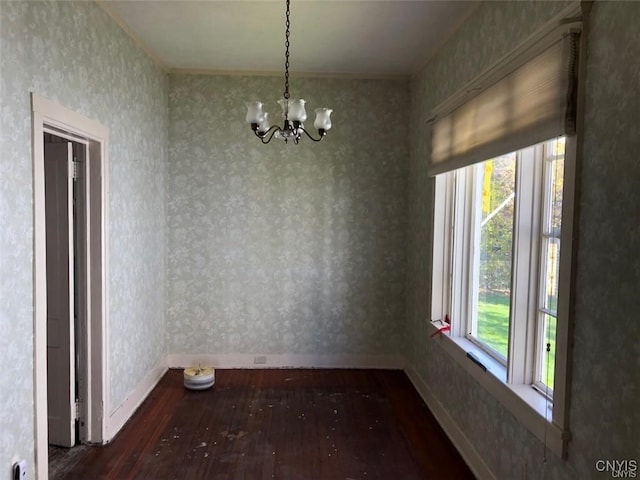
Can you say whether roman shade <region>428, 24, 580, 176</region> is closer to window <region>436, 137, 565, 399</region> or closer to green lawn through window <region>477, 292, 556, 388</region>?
window <region>436, 137, 565, 399</region>

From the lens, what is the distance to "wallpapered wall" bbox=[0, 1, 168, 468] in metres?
1.93

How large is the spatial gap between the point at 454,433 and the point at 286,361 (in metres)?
1.91

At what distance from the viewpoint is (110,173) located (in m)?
2.98

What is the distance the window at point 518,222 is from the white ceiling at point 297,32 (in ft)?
2.05

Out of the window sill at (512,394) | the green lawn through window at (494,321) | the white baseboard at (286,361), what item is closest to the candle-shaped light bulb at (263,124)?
the green lawn through window at (494,321)

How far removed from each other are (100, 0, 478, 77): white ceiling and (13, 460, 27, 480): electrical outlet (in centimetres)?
264

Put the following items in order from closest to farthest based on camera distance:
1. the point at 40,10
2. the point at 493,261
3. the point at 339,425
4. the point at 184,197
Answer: the point at 40,10 → the point at 493,261 → the point at 339,425 → the point at 184,197

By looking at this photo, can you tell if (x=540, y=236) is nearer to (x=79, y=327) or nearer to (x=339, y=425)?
(x=339, y=425)

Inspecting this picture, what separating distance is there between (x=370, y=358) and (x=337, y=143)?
2.18 m

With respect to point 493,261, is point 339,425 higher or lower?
lower

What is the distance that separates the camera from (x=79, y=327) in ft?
9.41

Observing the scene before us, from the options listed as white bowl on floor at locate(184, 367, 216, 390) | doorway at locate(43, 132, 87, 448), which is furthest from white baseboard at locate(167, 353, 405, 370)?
doorway at locate(43, 132, 87, 448)

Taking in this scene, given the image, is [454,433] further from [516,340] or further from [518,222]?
[518,222]

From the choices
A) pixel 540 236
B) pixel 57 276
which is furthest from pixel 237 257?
pixel 540 236
